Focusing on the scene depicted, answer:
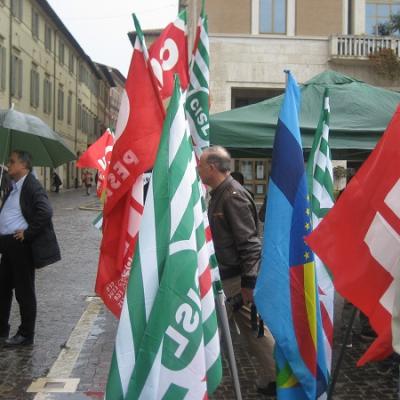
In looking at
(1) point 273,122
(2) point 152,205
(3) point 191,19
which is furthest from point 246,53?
(2) point 152,205

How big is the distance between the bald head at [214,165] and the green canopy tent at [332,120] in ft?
6.07

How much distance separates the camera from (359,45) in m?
22.4

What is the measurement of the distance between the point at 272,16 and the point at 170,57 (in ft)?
65.1

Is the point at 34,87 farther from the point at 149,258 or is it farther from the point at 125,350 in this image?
the point at 125,350

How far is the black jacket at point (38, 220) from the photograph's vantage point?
17.6 ft

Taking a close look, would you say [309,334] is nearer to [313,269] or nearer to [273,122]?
[313,269]

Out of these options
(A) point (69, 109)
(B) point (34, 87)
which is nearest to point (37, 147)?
(B) point (34, 87)

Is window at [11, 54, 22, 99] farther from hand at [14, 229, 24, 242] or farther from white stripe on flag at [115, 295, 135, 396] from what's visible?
white stripe on flag at [115, 295, 135, 396]

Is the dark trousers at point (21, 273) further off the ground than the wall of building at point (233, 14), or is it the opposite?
the wall of building at point (233, 14)

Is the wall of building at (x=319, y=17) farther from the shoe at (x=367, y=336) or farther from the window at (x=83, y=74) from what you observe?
the window at (x=83, y=74)

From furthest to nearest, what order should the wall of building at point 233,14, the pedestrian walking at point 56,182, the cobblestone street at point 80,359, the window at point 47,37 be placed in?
1. the window at point 47,37
2. the pedestrian walking at point 56,182
3. the wall of building at point 233,14
4. the cobblestone street at point 80,359

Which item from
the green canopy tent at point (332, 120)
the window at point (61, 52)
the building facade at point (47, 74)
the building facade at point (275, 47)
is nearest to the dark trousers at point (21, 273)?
the green canopy tent at point (332, 120)

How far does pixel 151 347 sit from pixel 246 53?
20.6 m

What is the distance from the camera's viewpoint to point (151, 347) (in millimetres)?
2619
